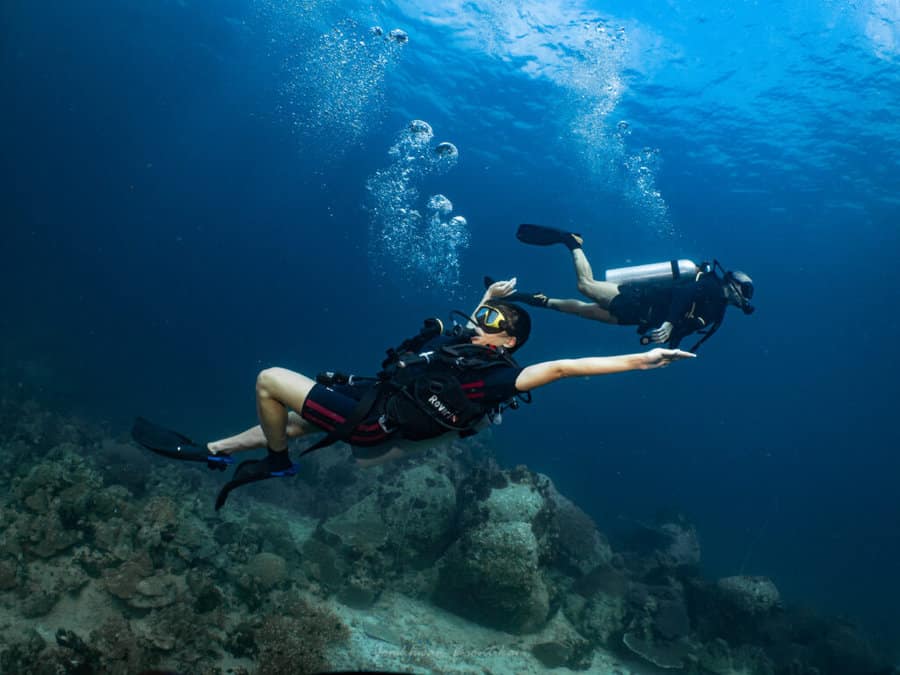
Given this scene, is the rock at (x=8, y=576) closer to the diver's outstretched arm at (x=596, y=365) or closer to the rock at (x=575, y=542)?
the diver's outstretched arm at (x=596, y=365)

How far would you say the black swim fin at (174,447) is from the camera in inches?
185

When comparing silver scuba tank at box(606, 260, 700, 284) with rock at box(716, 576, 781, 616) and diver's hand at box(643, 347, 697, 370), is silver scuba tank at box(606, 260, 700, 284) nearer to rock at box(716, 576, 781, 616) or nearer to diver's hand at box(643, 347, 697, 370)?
diver's hand at box(643, 347, 697, 370)

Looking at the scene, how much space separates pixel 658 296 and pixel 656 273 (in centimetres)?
42

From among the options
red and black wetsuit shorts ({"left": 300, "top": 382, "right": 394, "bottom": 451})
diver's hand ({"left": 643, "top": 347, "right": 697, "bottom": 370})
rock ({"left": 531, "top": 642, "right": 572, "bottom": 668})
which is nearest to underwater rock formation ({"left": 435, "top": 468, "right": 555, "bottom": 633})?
rock ({"left": 531, "top": 642, "right": 572, "bottom": 668})

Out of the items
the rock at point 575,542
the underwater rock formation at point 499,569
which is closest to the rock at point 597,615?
the rock at point 575,542

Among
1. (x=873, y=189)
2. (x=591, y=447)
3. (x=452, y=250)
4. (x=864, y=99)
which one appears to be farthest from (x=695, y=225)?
(x=591, y=447)

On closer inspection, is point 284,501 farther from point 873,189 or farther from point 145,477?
point 873,189

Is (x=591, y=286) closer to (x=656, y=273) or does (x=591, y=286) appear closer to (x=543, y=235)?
(x=656, y=273)

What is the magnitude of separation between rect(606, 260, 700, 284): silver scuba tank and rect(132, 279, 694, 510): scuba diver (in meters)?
3.92

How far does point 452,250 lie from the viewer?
192 ft

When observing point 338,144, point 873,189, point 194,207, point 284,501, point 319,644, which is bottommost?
point 319,644

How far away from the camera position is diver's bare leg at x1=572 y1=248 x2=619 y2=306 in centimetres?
827

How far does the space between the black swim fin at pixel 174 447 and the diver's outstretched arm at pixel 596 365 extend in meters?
3.02

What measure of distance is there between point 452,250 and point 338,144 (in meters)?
19.7
